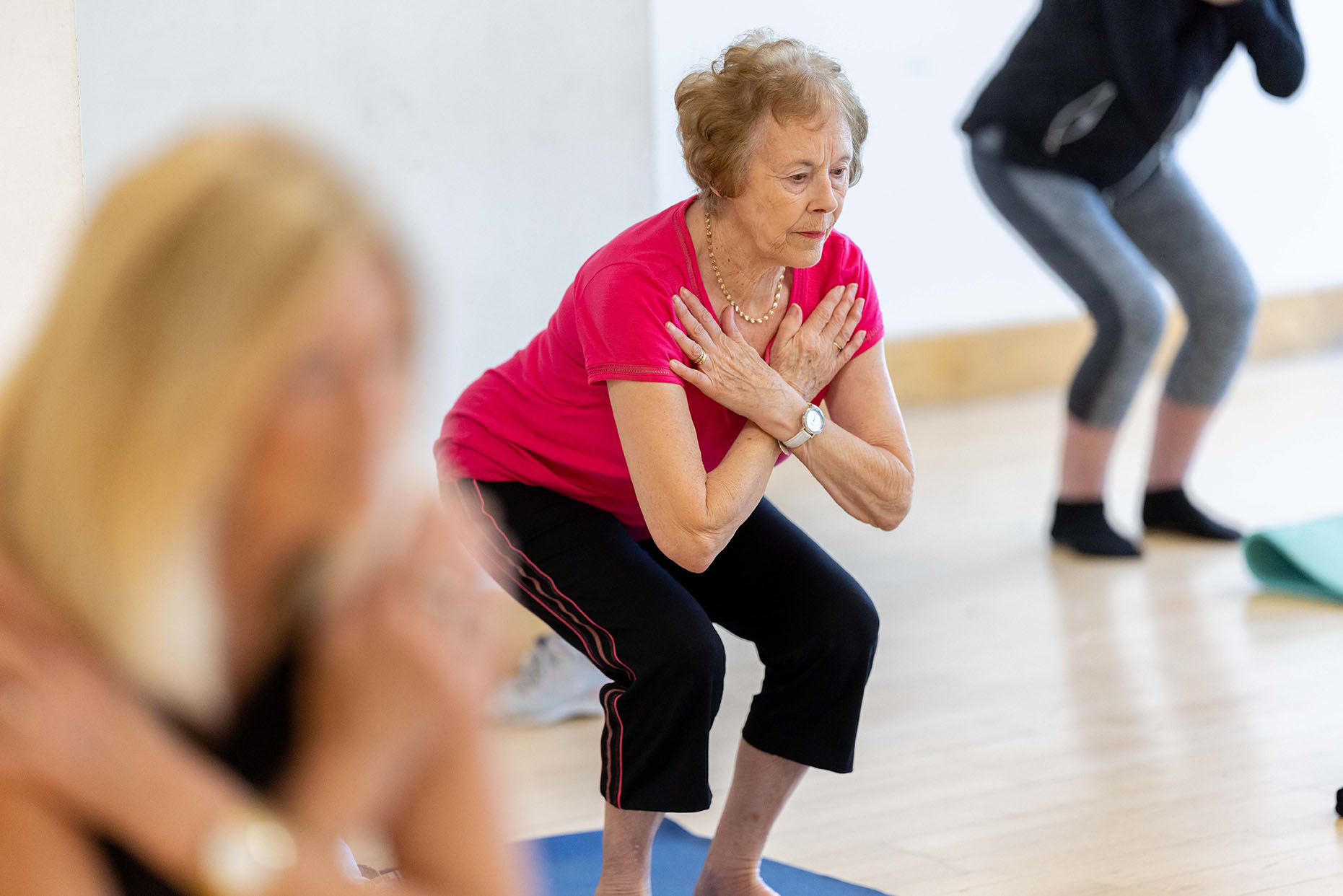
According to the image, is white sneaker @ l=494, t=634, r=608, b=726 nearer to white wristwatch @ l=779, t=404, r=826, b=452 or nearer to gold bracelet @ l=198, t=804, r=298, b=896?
white wristwatch @ l=779, t=404, r=826, b=452

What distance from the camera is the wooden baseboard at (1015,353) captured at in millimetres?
5828

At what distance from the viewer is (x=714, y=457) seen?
2137 mm

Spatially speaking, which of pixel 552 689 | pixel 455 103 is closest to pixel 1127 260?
pixel 455 103

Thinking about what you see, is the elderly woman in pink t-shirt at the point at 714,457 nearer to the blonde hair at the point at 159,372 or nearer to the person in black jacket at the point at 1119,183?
the blonde hair at the point at 159,372

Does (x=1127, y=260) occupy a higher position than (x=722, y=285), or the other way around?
(x=722, y=285)

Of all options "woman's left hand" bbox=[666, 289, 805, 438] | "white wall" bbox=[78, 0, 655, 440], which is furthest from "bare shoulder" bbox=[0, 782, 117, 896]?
"white wall" bbox=[78, 0, 655, 440]

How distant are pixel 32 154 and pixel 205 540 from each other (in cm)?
206

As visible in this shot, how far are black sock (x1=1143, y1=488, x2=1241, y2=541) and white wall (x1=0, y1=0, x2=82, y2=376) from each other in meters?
2.76

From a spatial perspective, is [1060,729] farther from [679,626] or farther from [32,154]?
[32,154]

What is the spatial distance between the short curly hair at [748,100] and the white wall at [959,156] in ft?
9.32

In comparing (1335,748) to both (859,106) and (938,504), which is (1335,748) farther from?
(938,504)

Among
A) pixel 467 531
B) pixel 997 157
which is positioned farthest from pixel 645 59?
pixel 467 531

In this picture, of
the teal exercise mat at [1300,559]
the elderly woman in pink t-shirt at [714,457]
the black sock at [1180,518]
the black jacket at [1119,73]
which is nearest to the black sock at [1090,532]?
the black sock at [1180,518]

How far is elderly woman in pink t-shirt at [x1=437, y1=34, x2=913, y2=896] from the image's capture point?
193 centimetres
